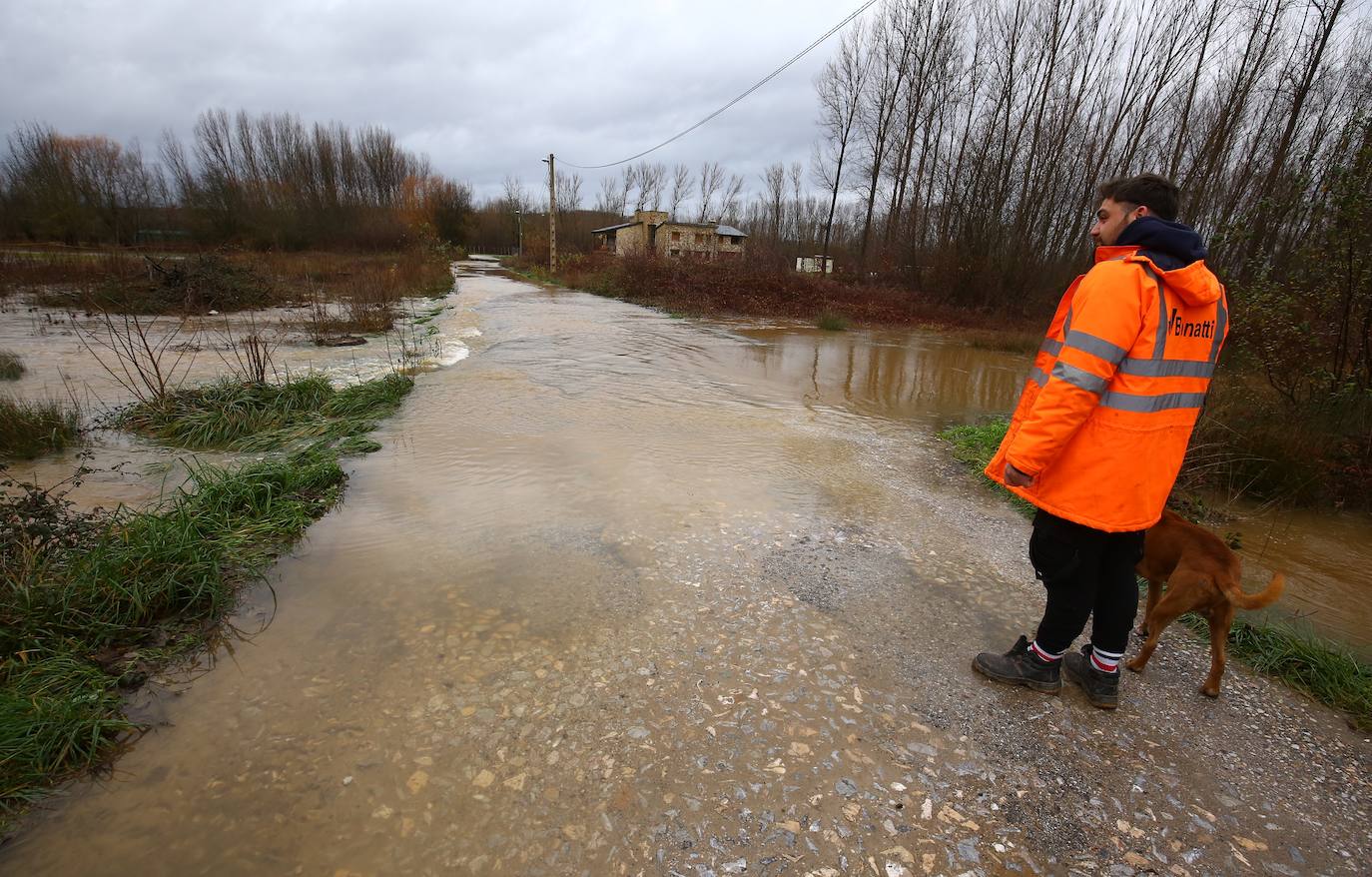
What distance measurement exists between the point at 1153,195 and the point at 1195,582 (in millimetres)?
1664

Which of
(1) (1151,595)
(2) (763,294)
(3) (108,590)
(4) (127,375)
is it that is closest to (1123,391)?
(1) (1151,595)

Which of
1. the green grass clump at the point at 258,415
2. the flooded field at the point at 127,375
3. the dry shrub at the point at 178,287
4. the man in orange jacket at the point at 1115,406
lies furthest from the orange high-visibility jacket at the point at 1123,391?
the dry shrub at the point at 178,287

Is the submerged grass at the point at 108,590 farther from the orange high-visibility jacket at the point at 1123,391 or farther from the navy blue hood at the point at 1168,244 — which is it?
the navy blue hood at the point at 1168,244

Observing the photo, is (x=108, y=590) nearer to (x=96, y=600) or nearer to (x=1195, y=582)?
(x=96, y=600)

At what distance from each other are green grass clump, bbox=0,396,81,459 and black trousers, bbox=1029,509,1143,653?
26.4 ft

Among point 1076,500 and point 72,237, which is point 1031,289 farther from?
point 72,237

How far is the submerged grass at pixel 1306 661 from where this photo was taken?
9.20 ft

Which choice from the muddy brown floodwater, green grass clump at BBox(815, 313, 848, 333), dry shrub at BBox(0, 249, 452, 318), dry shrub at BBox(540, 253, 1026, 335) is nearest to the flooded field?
dry shrub at BBox(0, 249, 452, 318)

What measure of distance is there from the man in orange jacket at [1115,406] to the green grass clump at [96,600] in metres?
3.80

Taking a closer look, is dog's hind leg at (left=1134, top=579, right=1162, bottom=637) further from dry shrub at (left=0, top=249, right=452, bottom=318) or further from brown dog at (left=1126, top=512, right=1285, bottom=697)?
dry shrub at (left=0, top=249, right=452, bottom=318)

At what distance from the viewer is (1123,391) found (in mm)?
2285

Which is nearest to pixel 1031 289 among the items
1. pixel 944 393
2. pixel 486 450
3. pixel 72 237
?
pixel 944 393

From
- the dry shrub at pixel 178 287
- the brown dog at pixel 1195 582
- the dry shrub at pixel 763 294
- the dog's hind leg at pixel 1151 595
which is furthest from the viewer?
the dry shrub at pixel 763 294

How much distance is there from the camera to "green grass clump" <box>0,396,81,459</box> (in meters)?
5.43
